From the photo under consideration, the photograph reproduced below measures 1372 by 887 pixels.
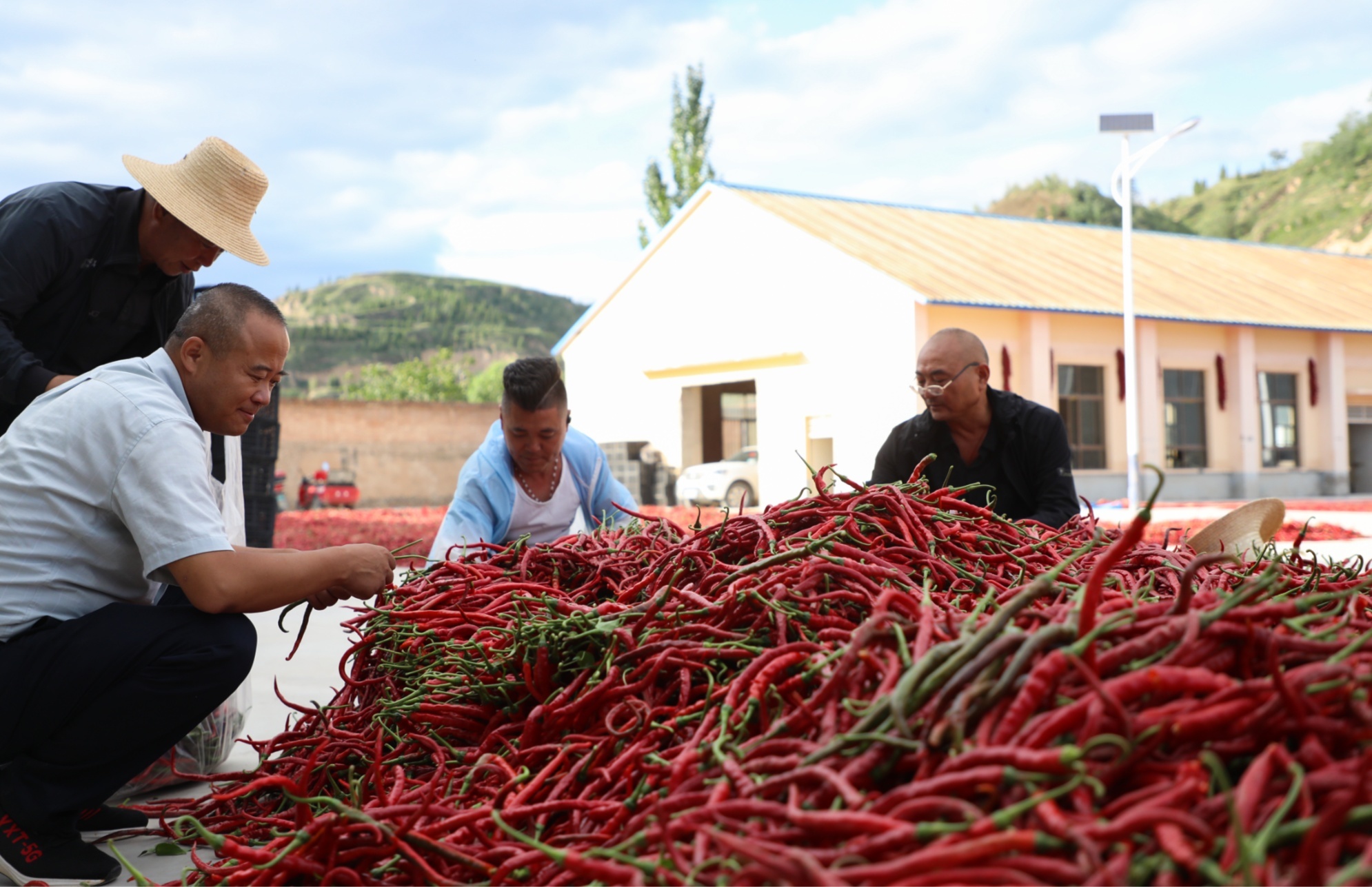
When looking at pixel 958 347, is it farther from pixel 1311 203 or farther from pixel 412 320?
pixel 412 320

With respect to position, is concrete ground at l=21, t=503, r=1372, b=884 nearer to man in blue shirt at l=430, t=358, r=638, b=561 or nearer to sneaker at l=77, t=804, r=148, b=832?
sneaker at l=77, t=804, r=148, b=832

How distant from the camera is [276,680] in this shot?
3.70m

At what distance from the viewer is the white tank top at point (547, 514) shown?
13.5ft

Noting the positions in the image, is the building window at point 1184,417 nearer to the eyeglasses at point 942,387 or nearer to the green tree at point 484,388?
the eyeglasses at point 942,387

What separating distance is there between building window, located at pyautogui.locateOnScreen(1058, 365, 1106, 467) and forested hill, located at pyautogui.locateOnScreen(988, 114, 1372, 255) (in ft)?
104

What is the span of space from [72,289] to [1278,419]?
74.2ft

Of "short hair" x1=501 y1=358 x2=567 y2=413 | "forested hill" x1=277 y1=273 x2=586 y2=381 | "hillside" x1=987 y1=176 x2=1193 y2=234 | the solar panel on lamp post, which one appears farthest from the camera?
"forested hill" x1=277 y1=273 x2=586 y2=381

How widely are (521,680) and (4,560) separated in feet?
4.48

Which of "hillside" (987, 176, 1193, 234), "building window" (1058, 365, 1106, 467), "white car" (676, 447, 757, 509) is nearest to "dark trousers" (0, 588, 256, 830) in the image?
"white car" (676, 447, 757, 509)

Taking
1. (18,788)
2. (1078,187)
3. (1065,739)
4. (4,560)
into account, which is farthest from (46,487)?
(1078,187)

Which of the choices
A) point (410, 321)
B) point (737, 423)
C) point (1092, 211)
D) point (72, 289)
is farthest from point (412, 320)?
point (72, 289)

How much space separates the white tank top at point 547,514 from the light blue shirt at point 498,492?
2 centimetres

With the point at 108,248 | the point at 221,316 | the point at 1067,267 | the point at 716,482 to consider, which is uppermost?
the point at 1067,267

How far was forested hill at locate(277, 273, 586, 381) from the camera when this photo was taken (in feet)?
233
